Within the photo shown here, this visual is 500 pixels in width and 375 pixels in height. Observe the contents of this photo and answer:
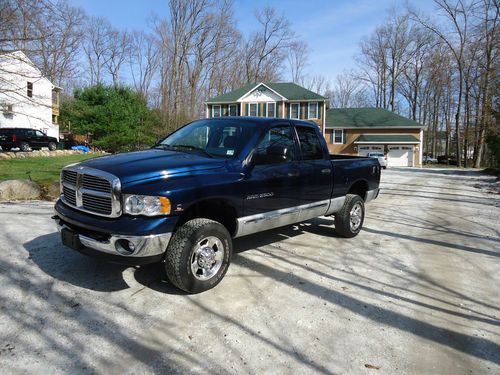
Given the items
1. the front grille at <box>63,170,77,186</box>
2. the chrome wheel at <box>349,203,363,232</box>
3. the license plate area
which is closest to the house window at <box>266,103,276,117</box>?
the chrome wheel at <box>349,203,363,232</box>

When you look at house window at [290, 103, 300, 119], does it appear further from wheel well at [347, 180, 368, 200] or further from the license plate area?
the license plate area

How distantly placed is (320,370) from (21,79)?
12087 mm

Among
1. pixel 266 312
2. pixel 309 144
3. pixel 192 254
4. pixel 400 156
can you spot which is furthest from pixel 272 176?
pixel 400 156

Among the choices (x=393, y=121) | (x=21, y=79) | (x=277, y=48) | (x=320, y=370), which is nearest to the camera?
(x=320, y=370)

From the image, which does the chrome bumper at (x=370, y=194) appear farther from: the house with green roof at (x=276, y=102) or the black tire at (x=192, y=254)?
the house with green roof at (x=276, y=102)

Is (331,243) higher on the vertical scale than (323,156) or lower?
lower

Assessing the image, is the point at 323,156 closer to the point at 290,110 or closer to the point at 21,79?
the point at 21,79

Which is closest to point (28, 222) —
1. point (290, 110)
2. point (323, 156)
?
point (323, 156)

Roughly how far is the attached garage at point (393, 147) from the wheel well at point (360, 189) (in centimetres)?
3469

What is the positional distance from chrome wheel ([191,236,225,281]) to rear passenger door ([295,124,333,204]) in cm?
163

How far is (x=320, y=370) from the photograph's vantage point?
8.98 ft

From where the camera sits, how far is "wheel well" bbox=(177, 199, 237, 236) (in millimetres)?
4012

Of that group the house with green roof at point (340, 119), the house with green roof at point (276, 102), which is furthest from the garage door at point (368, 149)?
the house with green roof at point (276, 102)

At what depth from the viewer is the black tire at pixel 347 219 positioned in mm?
6188
